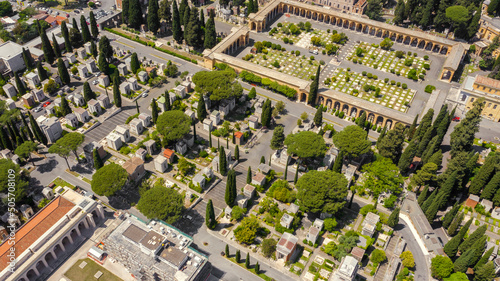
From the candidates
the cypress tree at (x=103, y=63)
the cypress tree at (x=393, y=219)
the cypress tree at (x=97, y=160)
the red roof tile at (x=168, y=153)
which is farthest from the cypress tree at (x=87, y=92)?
the cypress tree at (x=393, y=219)

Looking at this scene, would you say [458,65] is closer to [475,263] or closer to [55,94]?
[475,263]

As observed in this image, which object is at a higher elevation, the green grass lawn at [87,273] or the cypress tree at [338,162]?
the cypress tree at [338,162]

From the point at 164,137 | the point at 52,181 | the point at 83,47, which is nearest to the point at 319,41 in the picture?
the point at 164,137

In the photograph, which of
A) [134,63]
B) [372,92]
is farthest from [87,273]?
[372,92]

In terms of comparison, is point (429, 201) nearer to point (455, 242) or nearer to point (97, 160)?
point (455, 242)

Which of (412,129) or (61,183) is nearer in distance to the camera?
(61,183)

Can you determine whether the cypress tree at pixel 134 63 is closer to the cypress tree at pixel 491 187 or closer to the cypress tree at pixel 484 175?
the cypress tree at pixel 484 175
